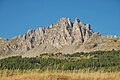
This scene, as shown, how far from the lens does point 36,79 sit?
11.1m

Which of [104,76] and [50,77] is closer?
[50,77]

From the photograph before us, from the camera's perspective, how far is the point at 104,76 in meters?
12.7

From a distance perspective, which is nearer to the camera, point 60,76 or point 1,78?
point 1,78

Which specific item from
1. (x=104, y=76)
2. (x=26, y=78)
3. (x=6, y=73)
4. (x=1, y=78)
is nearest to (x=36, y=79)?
(x=26, y=78)

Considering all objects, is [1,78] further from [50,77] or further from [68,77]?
[68,77]

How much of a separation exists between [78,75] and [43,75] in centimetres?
178

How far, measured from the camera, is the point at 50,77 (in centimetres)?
1185

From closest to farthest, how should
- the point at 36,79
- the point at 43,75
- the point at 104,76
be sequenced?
1. the point at 36,79
2. the point at 43,75
3. the point at 104,76

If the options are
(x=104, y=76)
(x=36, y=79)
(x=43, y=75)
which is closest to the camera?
(x=36, y=79)

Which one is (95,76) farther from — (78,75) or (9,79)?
(9,79)

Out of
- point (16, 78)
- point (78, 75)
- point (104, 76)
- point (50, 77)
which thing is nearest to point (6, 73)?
point (16, 78)

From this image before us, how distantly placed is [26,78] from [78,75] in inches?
102

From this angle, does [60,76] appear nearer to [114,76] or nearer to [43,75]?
[43,75]

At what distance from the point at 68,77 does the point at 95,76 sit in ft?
3.99
